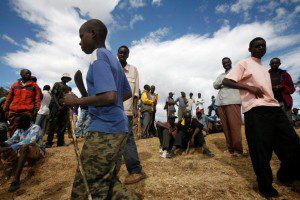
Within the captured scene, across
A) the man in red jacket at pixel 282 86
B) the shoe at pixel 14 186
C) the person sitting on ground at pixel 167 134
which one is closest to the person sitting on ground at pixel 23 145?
the shoe at pixel 14 186

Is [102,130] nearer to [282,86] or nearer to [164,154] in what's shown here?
[164,154]

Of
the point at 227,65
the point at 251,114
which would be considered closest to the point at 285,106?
the point at 227,65

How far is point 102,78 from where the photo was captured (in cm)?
177

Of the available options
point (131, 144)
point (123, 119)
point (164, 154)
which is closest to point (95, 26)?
point (123, 119)

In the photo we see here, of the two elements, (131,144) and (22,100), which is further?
(22,100)

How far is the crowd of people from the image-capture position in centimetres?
179

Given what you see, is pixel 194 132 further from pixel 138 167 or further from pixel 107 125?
pixel 107 125

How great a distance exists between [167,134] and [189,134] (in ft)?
2.15

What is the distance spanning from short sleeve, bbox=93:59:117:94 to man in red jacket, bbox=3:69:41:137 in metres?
4.91

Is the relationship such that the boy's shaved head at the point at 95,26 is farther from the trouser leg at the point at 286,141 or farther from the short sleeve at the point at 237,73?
the trouser leg at the point at 286,141

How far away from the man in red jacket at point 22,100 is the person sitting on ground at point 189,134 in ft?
13.2

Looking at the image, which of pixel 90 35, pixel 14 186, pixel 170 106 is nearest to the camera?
pixel 90 35

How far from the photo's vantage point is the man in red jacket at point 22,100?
19.2 feet

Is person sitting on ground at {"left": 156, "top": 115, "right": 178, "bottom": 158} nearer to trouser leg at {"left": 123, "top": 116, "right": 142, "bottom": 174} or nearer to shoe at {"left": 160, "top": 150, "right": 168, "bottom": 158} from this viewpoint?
shoe at {"left": 160, "top": 150, "right": 168, "bottom": 158}
